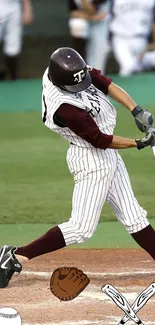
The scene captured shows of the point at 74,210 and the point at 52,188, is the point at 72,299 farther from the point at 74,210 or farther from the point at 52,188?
the point at 52,188

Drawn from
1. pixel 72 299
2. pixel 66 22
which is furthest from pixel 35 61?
pixel 72 299

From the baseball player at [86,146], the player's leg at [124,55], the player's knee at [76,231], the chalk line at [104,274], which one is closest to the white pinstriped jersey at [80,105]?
the baseball player at [86,146]

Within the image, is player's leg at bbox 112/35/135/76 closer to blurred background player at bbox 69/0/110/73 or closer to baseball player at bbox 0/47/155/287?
blurred background player at bbox 69/0/110/73

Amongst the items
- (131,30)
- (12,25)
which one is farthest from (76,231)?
(131,30)

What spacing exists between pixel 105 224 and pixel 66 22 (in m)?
8.30

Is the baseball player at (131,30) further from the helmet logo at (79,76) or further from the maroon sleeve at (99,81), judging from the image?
the helmet logo at (79,76)

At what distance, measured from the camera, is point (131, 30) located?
14469 mm

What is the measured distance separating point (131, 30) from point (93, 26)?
72cm

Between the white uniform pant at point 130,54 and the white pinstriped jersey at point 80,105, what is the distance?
8129mm

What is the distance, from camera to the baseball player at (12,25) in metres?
13.9

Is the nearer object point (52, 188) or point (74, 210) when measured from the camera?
point (74, 210)

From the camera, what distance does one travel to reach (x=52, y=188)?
914 centimetres

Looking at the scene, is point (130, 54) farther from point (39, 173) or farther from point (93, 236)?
point (93, 236)

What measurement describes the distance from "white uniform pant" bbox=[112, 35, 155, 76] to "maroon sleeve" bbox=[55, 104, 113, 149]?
27.8 feet
